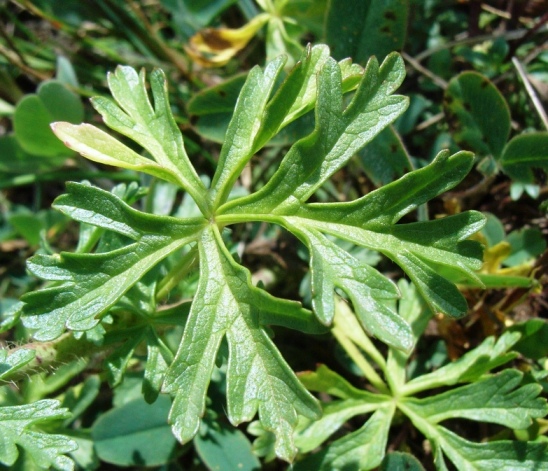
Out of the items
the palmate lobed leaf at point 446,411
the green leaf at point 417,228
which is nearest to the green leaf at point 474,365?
the palmate lobed leaf at point 446,411

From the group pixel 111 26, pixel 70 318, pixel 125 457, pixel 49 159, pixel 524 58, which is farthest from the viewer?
pixel 111 26

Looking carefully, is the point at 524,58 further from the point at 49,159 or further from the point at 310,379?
the point at 49,159

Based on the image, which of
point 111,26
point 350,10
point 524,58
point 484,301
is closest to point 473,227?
point 484,301

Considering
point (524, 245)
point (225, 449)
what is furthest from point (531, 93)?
point (225, 449)

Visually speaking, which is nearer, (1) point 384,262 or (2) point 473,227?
(2) point 473,227

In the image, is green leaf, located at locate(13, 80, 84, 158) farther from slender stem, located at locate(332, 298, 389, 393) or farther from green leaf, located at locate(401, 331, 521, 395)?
green leaf, located at locate(401, 331, 521, 395)

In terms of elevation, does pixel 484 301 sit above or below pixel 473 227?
below

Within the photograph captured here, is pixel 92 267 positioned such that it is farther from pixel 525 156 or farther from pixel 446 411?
pixel 525 156
